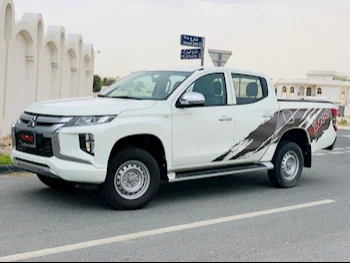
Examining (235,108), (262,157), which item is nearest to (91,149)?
(235,108)

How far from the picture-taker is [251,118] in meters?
7.83

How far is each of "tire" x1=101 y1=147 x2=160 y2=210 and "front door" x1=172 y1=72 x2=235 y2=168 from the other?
0.44 m

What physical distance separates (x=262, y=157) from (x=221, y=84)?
1399 millimetres

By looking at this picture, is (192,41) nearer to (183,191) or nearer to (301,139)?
(301,139)

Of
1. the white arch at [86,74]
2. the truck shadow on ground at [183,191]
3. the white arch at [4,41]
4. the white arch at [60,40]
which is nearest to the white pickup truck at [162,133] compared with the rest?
the truck shadow on ground at [183,191]

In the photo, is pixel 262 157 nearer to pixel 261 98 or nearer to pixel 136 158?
pixel 261 98

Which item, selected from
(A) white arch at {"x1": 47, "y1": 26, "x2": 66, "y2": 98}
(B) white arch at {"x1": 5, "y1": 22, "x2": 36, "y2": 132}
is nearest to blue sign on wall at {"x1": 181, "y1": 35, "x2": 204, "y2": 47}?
(B) white arch at {"x1": 5, "y1": 22, "x2": 36, "y2": 132}

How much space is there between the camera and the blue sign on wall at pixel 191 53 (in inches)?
539

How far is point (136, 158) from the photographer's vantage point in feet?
21.5

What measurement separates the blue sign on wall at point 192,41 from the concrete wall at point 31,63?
4.28 metres

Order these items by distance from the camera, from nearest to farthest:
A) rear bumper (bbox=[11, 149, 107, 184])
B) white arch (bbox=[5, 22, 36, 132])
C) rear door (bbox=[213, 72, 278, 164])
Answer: rear bumper (bbox=[11, 149, 107, 184]) → rear door (bbox=[213, 72, 278, 164]) → white arch (bbox=[5, 22, 36, 132])

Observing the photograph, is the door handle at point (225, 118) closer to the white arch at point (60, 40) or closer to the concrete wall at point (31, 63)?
the concrete wall at point (31, 63)

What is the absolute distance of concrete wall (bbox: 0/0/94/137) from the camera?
12781 millimetres

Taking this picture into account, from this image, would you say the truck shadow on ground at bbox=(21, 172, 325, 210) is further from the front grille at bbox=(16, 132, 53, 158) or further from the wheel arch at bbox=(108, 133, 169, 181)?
the front grille at bbox=(16, 132, 53, 158)
